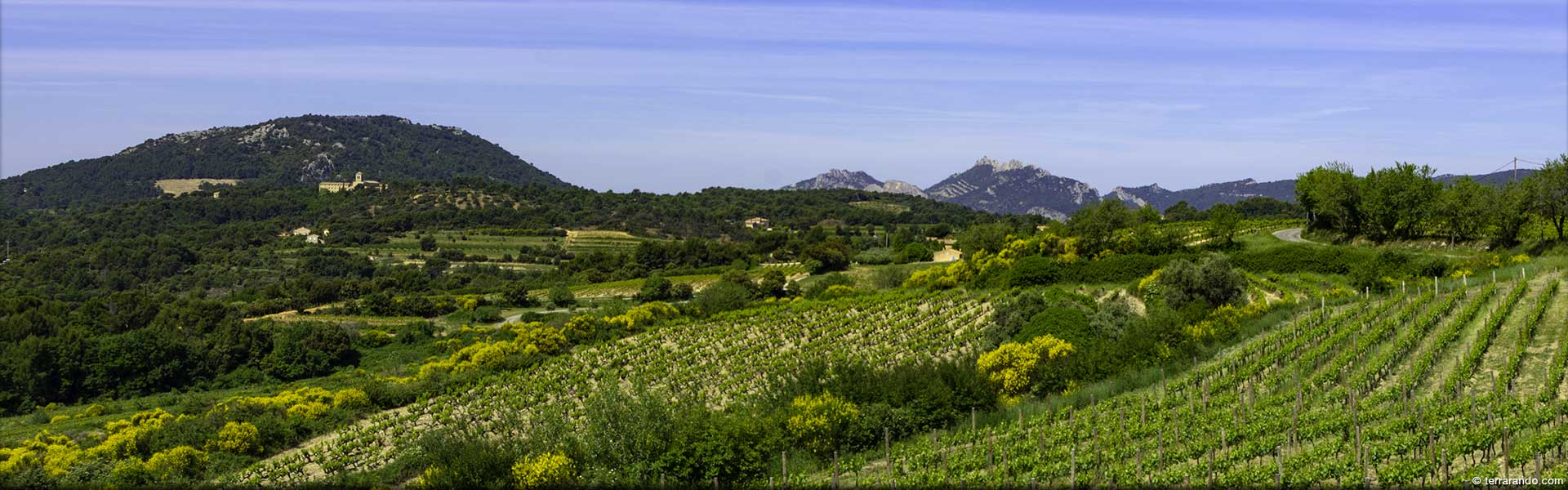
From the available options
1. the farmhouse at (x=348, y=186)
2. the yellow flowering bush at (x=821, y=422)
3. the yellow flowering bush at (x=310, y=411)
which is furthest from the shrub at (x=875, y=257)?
the farmhouse at (x=348, y=186)

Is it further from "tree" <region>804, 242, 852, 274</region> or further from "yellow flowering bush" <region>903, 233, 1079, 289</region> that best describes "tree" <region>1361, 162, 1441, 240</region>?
"tree" <region>804, 242, 852, 274</region>

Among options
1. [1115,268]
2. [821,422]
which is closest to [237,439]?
[821,422]

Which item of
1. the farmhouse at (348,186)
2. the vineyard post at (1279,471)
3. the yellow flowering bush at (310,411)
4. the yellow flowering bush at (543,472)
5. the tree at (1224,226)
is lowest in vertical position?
the yellow flowering bush at (310,411)

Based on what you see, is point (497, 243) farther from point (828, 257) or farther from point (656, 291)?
point (656, 291)

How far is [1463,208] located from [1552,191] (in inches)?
135

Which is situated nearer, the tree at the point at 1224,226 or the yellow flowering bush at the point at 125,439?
the yellow flowering bush at the point at 125,439

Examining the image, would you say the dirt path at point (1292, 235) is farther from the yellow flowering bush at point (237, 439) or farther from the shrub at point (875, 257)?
the yellow flowering bush at point (237, 439)

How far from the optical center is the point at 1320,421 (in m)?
17.0

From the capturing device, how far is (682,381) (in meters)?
33.2

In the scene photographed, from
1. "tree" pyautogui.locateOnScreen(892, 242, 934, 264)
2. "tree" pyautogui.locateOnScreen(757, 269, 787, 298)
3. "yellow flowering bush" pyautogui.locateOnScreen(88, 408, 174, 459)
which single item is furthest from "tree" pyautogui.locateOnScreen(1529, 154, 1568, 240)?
"yellow flowering bush" pyautogui.locateOnScreen(88, 408, 174, 459)

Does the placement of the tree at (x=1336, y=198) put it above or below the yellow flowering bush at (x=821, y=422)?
above

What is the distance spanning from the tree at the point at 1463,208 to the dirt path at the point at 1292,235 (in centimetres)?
640

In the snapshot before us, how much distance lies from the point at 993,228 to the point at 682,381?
117 feet

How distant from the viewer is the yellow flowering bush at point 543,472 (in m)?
17.9
